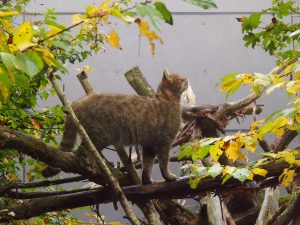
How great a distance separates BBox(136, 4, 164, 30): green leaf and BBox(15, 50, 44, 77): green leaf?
347mm

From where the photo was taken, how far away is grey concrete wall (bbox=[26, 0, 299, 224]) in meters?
6.52

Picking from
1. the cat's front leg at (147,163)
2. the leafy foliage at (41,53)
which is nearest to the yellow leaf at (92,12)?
the leafy foliage at (41,53)

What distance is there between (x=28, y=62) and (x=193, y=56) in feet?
17.6

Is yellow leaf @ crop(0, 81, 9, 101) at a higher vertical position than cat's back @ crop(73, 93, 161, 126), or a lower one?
higher

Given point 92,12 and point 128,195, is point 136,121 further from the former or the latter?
point 92,12

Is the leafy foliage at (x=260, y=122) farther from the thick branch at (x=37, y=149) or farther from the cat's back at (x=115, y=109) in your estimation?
the cat's back at (x=115, y=109)

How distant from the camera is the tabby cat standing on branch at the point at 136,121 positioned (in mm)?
3451

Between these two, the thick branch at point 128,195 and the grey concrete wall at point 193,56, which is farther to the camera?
the grey concrete wall at point 193,56

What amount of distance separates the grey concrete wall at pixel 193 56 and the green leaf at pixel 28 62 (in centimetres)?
511

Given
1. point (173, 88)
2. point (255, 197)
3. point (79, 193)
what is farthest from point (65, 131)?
point (255, 197)

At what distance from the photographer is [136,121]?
12.3 feet

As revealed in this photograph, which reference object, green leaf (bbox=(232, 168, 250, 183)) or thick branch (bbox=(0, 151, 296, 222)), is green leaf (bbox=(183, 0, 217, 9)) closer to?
green leaf (bbox=(232, 168, 250, 183))

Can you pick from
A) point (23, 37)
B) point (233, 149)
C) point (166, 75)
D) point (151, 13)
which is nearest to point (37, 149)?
point (233, 149)

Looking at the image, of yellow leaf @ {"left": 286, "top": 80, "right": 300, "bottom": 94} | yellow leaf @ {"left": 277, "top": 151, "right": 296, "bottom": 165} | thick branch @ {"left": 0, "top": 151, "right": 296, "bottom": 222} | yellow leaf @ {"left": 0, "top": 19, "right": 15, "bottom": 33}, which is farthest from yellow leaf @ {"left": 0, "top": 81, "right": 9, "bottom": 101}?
thick branch @ {"left": 0, "top": 151, "right": 296, "bottom": 222}
